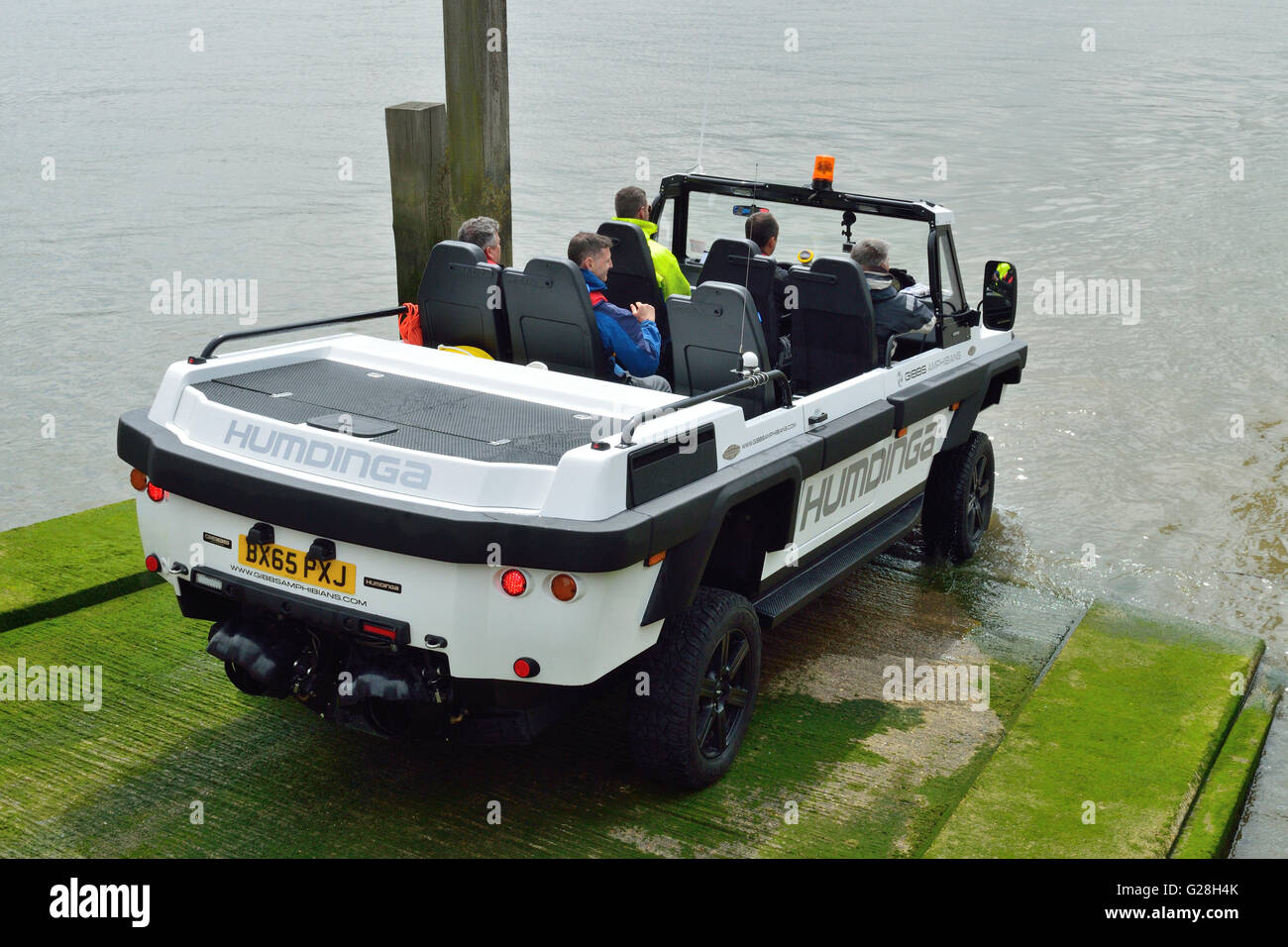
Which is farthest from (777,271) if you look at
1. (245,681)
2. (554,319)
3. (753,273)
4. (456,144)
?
(245,681)

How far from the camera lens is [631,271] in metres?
5.72

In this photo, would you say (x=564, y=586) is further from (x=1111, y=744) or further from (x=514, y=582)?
(x=1111, y=744)

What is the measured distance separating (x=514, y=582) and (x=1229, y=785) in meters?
2.48

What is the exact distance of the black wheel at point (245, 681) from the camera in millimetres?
4062

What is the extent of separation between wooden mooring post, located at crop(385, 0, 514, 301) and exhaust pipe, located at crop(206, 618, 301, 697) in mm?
2558

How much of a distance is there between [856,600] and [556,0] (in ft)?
110

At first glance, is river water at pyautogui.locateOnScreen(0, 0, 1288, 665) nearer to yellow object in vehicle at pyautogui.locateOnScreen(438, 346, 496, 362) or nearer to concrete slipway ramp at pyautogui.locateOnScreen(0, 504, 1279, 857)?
concrete slipway ramp at pyautogui.locateOnScreen(0, 504, 1279, 857)

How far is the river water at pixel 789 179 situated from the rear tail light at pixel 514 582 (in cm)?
360

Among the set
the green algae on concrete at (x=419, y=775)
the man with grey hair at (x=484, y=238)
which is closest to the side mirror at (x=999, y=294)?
the green algae on concrete at (x=419, y=775)

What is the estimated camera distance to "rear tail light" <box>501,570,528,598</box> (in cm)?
365

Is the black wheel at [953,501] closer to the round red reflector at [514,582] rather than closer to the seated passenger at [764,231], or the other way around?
the seated passenger at [764,231]
